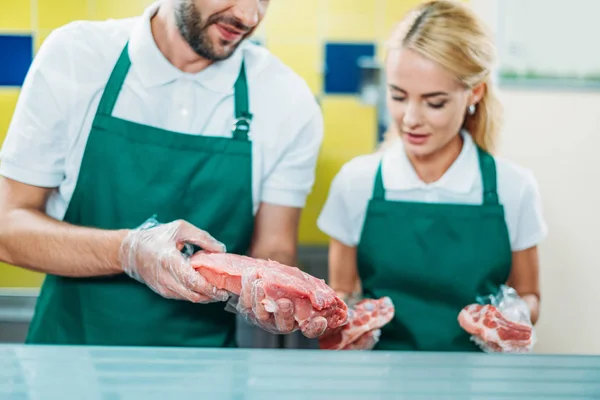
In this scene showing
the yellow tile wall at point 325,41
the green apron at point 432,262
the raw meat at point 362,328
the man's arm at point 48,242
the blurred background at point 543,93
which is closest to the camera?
the man's arm at point 48,242

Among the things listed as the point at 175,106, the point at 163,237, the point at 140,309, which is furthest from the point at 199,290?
the point at 175,106

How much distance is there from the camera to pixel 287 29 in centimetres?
192

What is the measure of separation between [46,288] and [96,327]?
128 millimetres

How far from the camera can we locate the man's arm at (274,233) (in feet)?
4.12

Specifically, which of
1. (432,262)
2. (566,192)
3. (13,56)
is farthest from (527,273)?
(13,56)

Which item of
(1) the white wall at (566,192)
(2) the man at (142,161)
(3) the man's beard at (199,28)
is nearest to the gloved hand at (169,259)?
(2) the man at (142,161)

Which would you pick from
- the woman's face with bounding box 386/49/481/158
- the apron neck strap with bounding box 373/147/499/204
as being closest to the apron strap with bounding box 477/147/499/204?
the apron neck strap with bounding box 373/147/499/204

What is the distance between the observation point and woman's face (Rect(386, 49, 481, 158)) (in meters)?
1.25

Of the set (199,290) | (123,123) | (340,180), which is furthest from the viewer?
(340,180)

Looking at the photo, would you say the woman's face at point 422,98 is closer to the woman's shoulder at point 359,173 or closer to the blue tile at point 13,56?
the woman's shoulder at point 359,173

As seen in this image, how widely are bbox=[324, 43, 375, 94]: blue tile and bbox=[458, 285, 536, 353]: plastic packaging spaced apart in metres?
0.97

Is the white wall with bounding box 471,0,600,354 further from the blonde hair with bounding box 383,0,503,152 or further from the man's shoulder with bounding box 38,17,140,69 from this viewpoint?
the man's shoulder with bounding box 38,17,140,69

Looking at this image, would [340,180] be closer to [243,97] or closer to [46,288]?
[243,97]

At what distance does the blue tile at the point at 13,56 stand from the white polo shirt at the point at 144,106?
11.9 inches
